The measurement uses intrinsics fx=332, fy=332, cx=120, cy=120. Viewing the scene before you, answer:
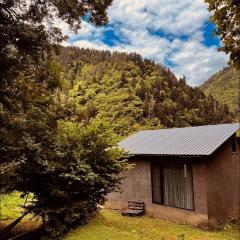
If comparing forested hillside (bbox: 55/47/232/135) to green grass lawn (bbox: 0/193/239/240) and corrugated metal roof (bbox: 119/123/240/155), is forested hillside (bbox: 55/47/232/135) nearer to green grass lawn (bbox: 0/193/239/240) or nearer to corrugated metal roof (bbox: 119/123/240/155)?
corrugated metal roof (bbox: 119/123/240/155)

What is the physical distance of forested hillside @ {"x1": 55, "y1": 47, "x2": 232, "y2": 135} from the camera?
193 feet

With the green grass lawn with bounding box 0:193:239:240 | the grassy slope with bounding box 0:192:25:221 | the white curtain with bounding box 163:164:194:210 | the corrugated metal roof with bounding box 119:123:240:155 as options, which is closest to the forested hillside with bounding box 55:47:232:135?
the grassy slope with bounding box 0:192:25:221

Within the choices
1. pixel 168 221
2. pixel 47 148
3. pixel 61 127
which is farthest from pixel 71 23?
pixel 168 221

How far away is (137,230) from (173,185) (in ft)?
14.5

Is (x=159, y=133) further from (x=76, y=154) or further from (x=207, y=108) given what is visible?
(x=207, y=108)

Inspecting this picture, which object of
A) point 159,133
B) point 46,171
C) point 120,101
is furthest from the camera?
point 120,101

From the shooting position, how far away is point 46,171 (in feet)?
41.4

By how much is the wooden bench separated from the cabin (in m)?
0.28

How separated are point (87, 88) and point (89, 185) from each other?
5944 cm

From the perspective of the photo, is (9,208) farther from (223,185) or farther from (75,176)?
(223,185)

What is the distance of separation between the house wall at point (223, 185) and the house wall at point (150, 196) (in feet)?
1.12


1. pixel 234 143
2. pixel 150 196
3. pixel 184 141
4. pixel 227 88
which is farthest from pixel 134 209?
pixel 227 88

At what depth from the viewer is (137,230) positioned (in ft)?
47.4

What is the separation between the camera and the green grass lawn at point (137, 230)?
1242 centimetres
